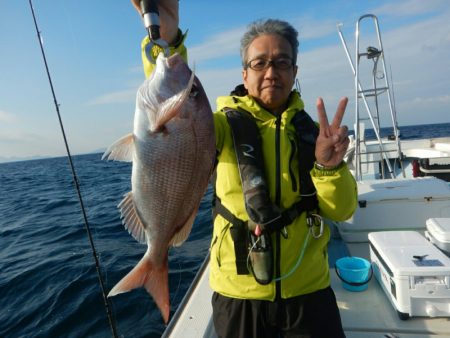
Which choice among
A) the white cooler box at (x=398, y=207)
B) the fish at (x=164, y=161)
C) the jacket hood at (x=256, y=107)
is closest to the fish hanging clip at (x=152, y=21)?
the fish at (x=164, y=161)

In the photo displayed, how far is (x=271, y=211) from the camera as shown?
1.74 m

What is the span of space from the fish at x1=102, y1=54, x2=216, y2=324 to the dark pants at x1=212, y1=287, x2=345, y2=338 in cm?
55

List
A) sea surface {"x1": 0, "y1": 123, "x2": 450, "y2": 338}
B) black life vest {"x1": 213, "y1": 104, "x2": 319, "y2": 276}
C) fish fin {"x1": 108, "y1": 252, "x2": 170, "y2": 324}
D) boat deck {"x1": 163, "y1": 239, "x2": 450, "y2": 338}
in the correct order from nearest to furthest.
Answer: fish fin {"x1": 108, "y1": 252, "x2": 170, "y2": 324}
black life vest {"x1": 213, "y1": 104, "x2": 319, "y2": 276}
boat deck {"x1": 163, "y1": 239, "x2": 450, "y2": 338}
sea surface {"x1": 0, "y1": 123, "x2": 450, "y2": 338}

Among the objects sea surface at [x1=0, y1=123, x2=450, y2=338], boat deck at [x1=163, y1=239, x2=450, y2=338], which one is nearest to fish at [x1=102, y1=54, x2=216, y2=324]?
boat deck at [x1=163, y1=239, x2=450, y2=338]

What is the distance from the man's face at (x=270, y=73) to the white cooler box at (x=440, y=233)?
2.14 m

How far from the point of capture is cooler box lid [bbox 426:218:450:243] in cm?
293

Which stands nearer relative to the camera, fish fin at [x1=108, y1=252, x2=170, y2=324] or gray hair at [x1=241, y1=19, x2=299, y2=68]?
fish fin at [x1=108, y1=252, x2=170, y2=324]

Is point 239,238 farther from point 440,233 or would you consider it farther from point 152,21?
point 440,233

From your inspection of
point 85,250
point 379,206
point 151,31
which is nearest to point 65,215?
point 85,250

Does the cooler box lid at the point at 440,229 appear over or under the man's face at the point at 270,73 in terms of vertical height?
under

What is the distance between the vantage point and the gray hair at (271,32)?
1.84 metres

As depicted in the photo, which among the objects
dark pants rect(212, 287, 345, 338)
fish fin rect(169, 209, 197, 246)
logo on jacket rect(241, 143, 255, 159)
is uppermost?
logo on jacket rect(241, 143, 255, 159)

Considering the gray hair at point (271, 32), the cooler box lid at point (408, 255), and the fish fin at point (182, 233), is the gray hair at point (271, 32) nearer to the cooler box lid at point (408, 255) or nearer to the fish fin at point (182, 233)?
the fish fin at point (182, 233)

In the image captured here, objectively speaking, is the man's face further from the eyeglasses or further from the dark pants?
the dark pants
